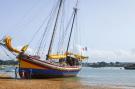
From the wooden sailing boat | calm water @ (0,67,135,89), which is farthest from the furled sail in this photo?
calm water @ (0,67,135,89)

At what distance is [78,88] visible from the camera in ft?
107

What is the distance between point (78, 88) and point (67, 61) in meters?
23.3

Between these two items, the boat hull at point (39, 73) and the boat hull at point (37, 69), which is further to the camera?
the boat hull at point (39, 73)

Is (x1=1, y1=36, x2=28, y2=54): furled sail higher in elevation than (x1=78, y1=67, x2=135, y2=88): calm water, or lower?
higher

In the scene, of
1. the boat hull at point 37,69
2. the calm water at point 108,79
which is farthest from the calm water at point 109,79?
the boat hull at point 37,69

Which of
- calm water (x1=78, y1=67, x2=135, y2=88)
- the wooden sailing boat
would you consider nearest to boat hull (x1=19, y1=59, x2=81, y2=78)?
the wooden sailing boat

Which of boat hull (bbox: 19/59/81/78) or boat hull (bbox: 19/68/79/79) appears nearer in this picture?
boat hull (bbox: 19/59/81/78)

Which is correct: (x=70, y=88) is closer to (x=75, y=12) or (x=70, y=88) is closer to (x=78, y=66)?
(x=78, y=66)

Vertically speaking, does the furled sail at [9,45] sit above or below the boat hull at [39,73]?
above

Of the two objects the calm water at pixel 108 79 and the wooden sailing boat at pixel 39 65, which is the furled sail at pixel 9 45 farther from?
the calm water at pixel 108 79

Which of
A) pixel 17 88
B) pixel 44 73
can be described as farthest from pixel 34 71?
pixel 17 88

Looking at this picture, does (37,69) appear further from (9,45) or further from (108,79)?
(108,79)

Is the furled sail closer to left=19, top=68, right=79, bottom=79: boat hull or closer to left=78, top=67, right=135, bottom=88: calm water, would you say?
left=19, top=68, right=79, bottom=79: boat hull

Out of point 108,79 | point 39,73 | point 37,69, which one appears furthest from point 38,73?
point 108,79
